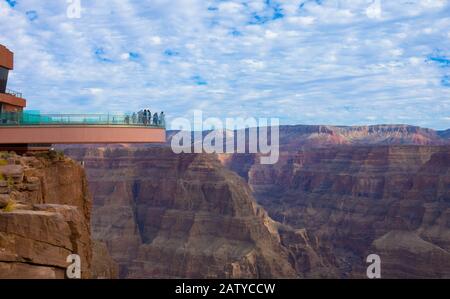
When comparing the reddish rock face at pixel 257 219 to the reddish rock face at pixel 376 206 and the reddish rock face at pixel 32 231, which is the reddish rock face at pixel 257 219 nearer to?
the reddish rock face at pixel 376 206

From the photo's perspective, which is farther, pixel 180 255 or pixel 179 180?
pixel 179 180

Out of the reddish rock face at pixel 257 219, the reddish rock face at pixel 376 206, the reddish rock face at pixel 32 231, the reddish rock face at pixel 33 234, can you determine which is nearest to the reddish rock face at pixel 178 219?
the reddish rock face at pixel 257 219

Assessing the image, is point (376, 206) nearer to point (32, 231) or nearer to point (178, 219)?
point (178, 219)

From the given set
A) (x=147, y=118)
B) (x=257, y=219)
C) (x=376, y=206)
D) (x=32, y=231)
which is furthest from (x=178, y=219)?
(x=32, y=231)

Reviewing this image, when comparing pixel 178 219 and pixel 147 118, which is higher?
pixel 147 118

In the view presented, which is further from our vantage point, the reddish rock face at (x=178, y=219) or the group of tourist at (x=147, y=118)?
the reddish rock face at (x=178, y=219)
